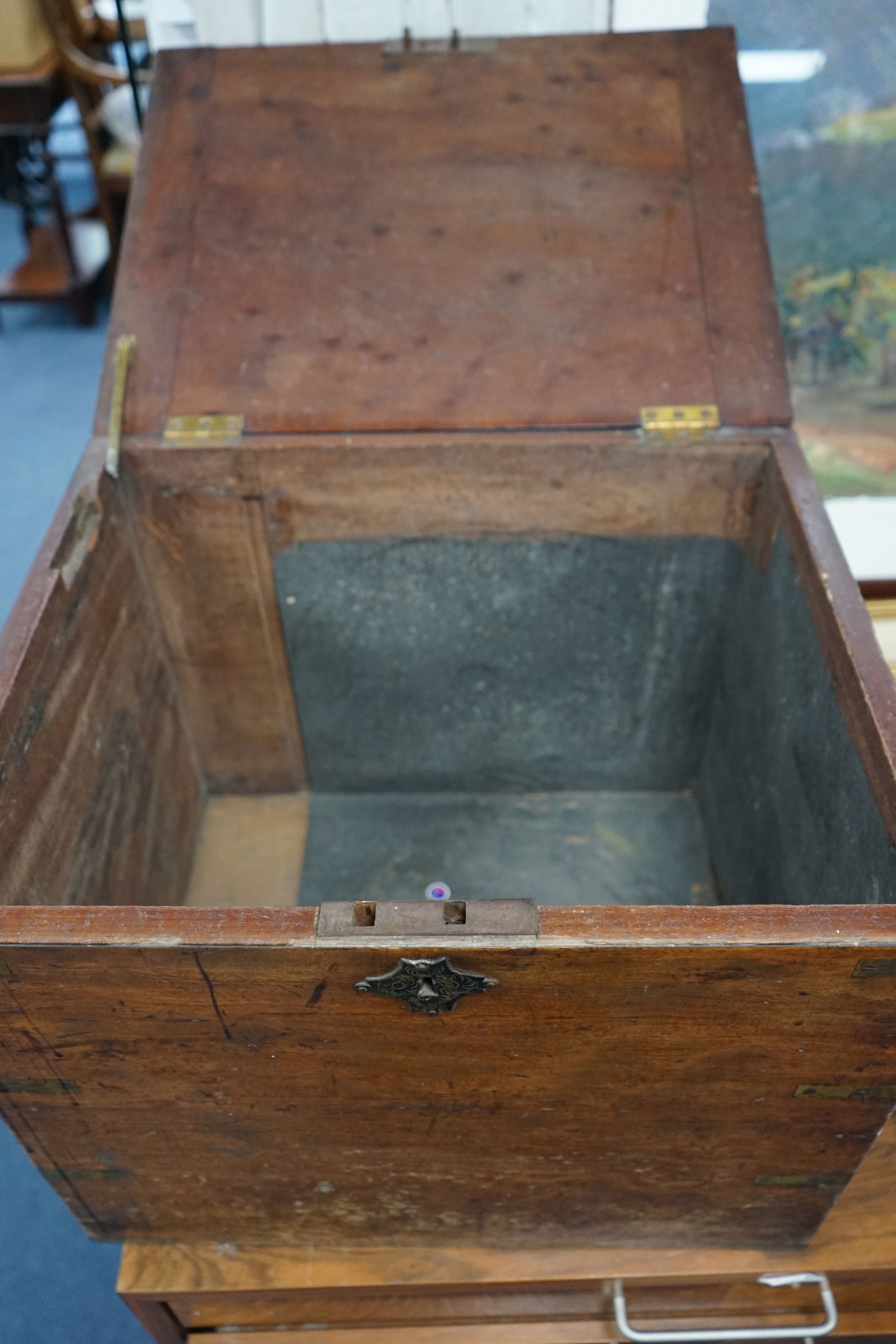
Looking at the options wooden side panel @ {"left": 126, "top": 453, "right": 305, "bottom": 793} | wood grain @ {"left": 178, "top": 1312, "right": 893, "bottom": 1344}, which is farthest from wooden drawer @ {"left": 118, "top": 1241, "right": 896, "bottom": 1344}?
wooden side panel @ {"left": 126, "top": 453, "right": 305, "bottom": 793}

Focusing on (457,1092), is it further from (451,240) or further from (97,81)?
(97,81)

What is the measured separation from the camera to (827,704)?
1.28 metres

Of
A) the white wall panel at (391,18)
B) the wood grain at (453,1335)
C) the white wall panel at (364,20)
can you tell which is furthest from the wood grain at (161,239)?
the wood grain at (453,1335)

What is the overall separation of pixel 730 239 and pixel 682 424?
1.15ft

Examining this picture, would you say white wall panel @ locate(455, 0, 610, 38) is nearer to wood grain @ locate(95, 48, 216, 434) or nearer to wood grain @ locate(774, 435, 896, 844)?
wood grain @ locate(95, 48, 216, 434)

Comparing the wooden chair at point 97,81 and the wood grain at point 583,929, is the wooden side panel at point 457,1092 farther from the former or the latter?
the wooden chair at point 97,81

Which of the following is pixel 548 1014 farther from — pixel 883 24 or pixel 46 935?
pixel 883 24

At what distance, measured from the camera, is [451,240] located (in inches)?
63.7

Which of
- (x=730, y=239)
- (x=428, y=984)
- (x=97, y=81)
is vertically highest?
(x=97, y=81)

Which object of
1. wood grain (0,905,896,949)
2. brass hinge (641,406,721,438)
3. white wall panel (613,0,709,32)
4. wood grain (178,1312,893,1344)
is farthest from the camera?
white wall panel (613,0,709,32)

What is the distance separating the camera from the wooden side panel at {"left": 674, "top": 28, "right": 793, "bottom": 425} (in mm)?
1530

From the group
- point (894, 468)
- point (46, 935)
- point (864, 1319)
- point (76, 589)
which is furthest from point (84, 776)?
point (894, 468)

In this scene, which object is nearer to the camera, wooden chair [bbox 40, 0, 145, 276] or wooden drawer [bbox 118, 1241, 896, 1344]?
wooden drawer [bbox 118, 1241, 896, 1344]

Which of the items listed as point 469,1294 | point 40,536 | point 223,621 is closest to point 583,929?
point 469,1294
